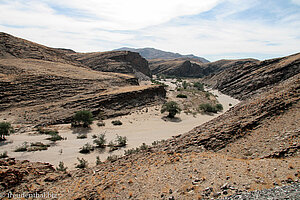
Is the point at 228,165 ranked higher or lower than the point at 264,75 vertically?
lower

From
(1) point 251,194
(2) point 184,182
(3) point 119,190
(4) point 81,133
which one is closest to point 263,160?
(1) point 251,194

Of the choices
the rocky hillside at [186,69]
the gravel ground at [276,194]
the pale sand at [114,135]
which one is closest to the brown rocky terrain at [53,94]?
the pale sand at [114,135]

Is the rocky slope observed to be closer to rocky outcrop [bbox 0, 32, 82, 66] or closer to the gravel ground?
the gravel ground

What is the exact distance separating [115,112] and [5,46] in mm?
26865

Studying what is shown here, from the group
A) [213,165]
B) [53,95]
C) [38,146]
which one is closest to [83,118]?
[38,146]

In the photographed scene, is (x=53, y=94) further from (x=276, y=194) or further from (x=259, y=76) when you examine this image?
(x=259, y=76)

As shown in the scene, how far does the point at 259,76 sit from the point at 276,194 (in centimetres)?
4200

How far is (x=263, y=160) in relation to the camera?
19.3 feet

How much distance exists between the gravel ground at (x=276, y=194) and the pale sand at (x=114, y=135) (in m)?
8.94

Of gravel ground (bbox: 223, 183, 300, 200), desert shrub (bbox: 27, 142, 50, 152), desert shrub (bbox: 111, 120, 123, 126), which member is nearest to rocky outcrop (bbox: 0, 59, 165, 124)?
desert shrub (bbox: 111, 120, 123, 126)

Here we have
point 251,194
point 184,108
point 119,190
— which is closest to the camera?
point 251,194

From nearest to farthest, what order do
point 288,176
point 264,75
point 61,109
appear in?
1. point 288,176
2. point 61,109
3. point 264,75

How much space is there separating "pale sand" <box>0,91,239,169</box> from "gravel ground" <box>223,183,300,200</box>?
8.94 m

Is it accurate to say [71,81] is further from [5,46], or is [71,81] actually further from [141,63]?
[141,63]
